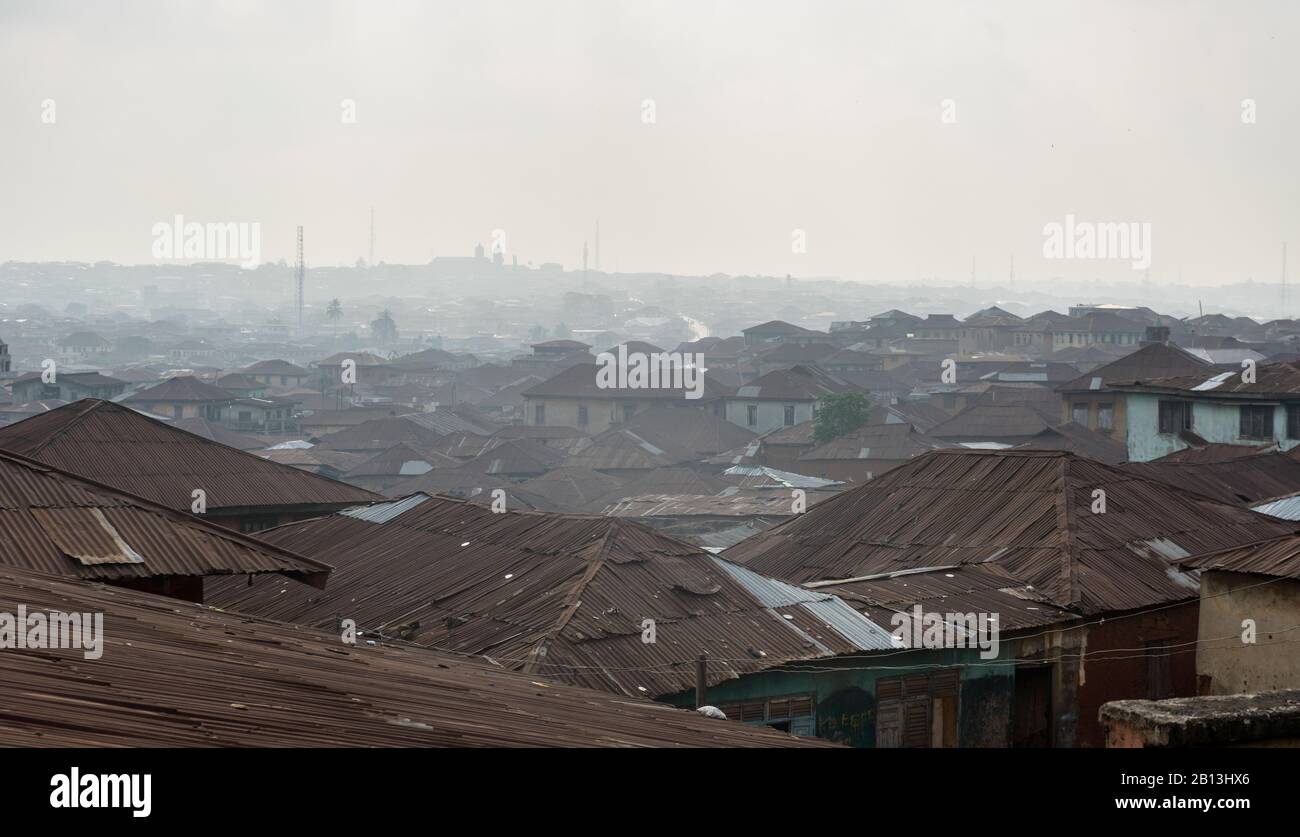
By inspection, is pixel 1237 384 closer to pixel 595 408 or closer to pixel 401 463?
pixel 401 463

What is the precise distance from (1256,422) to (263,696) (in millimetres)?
43060

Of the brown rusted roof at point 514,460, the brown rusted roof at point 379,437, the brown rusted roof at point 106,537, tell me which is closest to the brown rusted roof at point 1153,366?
the brown rusted roof at point 514,460

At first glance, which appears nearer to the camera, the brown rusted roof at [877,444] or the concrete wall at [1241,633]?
the concrete wall at [1241,633]

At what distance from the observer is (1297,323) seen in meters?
124

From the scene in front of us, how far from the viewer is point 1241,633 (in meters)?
19.8

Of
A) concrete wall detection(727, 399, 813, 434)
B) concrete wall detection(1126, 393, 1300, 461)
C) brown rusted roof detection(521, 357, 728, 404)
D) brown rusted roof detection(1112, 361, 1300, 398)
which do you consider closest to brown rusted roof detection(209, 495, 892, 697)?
concrete wall detection(1126, 393, 1300, 461)

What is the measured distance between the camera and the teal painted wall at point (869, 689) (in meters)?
18.3

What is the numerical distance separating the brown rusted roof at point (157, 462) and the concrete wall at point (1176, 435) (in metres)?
28.7

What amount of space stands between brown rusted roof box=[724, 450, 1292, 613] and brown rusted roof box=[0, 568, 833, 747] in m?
14.4

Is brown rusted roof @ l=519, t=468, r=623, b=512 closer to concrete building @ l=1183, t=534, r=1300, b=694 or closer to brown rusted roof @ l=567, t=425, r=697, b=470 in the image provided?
brown rusted roof @ l=567, t=425, r=697, b=470

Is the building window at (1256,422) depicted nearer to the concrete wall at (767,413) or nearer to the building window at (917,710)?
the building window at (917,710)

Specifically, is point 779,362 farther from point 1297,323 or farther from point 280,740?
point 280,740
